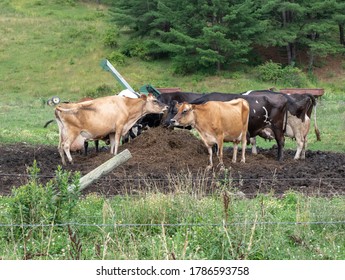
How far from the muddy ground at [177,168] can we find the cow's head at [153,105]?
1.68 ft

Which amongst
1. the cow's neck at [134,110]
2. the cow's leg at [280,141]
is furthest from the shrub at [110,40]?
the cow's leg at [280,141]

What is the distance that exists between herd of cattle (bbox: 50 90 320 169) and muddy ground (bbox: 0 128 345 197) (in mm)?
389

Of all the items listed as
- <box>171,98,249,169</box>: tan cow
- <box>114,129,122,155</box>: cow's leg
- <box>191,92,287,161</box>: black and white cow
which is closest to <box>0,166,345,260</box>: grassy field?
<box>171,98,249,169</box>: tan cow

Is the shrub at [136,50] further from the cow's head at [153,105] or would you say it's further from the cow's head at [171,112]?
the cow's head at [153,105]

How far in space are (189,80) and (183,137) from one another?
2612 cm

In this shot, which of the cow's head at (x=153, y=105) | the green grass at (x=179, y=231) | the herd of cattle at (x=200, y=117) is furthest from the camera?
the cow's head at (x=153, y=105)

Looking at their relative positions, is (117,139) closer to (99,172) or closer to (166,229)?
(99,172)

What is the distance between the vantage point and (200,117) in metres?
14.2

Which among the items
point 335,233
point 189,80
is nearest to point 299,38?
point 189,80

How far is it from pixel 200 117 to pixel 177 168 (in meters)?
1.43

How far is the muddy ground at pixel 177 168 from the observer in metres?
11.3

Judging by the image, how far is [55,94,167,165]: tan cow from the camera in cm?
1437

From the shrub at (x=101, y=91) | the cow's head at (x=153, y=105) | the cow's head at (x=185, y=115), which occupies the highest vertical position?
the cow's head at (x=185, y=115)

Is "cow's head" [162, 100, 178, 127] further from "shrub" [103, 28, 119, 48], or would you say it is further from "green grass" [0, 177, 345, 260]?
"shrub" [103, 28, 119, 48]
